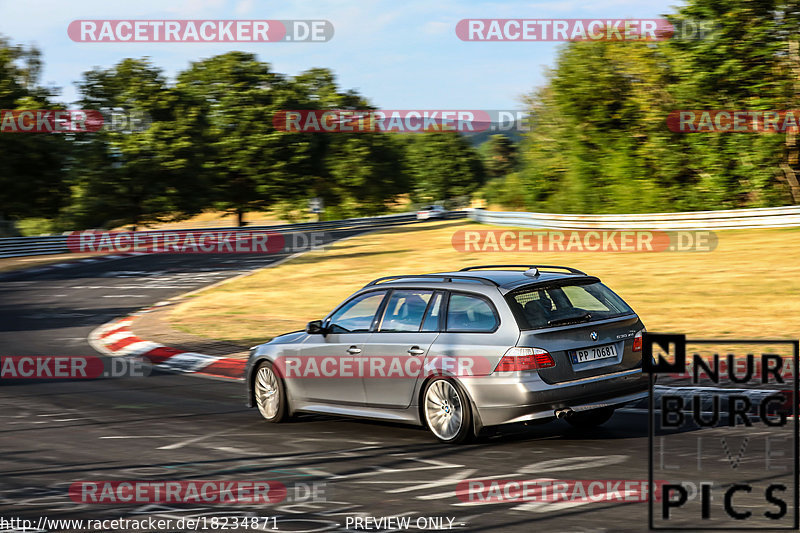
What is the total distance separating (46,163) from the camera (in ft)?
183

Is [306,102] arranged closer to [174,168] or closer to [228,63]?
[228,63]

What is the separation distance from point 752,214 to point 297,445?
26.4m

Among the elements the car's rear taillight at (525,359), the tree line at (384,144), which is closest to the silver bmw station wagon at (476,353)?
the car's rear taillight at (525,359)

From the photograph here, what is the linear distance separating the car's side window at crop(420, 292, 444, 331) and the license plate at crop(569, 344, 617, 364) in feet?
4.30

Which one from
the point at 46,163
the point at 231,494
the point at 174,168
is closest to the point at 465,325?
the point at 231,494

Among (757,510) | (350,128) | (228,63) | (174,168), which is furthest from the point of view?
(350,128)

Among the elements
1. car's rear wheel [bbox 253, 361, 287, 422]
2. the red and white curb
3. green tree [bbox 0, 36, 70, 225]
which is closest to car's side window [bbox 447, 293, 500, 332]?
car's rear wheel [bbox 253, 361, 287, 422]

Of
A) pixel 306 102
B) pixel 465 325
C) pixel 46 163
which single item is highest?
pixel 306 102

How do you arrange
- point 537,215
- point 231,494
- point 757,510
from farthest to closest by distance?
point 537,215
point 231,494
point 757,510

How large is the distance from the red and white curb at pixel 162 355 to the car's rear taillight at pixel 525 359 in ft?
20.2

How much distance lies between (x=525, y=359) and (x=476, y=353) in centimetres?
46

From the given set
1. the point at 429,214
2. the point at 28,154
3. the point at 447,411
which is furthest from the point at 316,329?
the point at 429,214

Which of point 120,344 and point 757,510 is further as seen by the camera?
point 120,344

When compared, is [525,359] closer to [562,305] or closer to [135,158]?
[562,305]
